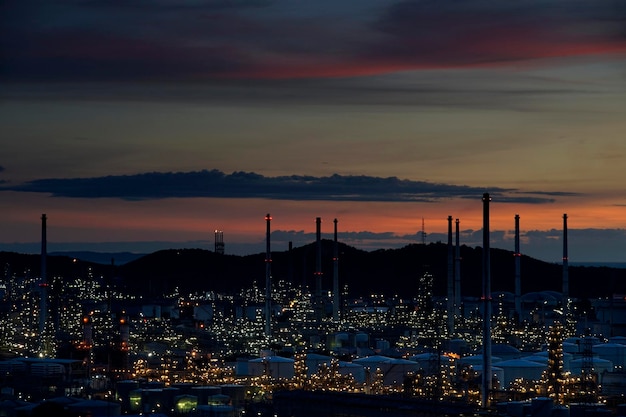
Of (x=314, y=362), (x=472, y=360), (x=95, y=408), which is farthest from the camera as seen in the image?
(x=314, y=362)

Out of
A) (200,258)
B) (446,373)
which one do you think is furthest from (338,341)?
(200,258)

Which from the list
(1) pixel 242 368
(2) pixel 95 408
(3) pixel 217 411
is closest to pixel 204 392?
(3) pixel 217 411

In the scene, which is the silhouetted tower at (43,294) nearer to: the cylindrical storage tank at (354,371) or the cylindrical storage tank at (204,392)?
the cylindrical storage tank at (354,371)

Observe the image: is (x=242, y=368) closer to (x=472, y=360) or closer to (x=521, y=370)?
(x=472, y=360)

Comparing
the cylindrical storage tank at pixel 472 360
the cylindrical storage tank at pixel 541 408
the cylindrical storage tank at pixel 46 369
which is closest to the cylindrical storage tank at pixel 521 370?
the cylindrical storage tank at pixel 472 360

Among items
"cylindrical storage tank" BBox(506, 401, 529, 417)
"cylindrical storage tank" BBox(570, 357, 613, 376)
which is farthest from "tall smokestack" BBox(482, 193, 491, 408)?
"cylindrical storage tank" BBox(570, 357, 613, 376)
